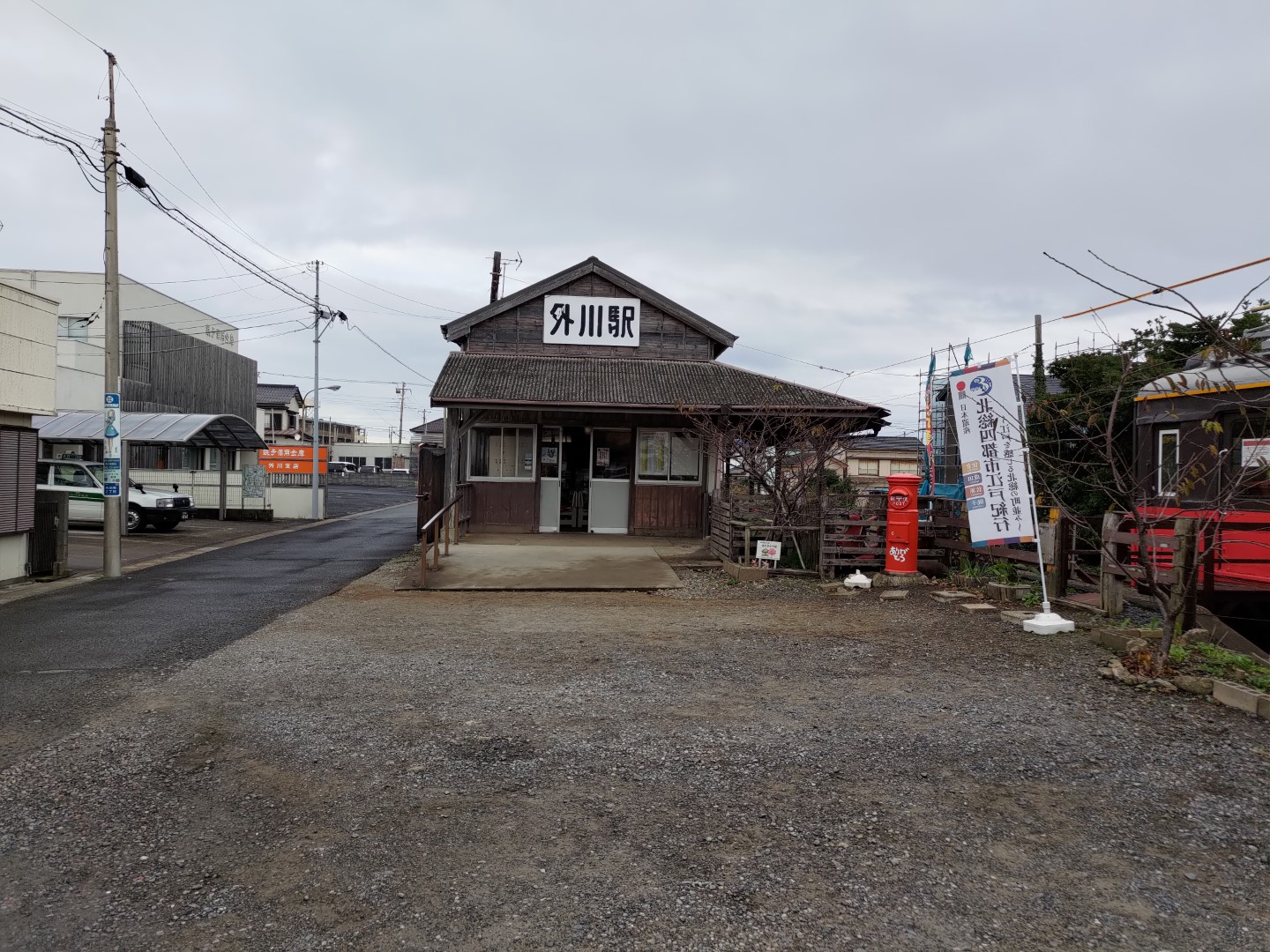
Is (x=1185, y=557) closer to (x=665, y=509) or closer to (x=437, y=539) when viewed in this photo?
(x=437, y=539)

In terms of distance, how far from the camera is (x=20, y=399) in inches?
433

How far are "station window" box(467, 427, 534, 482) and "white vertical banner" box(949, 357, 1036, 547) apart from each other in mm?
9294

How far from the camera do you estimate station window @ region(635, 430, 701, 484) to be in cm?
1642

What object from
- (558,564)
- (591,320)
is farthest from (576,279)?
(558,564)

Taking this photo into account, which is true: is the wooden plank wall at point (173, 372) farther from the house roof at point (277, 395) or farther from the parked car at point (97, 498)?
the house roof at point (277, 395)

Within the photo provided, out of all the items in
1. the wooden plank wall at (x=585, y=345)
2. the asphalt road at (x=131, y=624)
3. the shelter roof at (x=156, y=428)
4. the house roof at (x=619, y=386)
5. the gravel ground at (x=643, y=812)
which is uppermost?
the wooden plank wall at (x=585, y=345)

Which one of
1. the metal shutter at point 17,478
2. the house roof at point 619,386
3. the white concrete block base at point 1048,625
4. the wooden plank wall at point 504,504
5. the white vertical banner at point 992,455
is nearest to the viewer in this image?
the white concrete block base at point 1048,625

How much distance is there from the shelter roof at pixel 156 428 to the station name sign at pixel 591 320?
31.7 feet

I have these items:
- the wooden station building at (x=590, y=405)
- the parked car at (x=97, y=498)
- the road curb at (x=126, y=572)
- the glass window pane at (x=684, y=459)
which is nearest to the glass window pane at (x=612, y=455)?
the wooden station building at (x=590, y=405)

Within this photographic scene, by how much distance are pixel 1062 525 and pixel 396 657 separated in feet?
22.5

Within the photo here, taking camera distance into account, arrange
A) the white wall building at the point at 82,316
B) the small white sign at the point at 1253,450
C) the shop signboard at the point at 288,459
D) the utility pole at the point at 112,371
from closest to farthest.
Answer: the small white sign at the point at 1253,450 < the utility pole at the point at 112,371 < the shop signboard at the point at 288,459 < the white wall building at the point at 82,316

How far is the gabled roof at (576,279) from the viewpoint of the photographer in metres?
17.8

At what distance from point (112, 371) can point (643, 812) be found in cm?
1247

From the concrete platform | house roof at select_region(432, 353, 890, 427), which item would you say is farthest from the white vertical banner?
house roof at select_region(432, 353, 890, 427)
